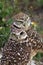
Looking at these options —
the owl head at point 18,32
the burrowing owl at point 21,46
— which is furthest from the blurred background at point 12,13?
the owl head at point 18,32

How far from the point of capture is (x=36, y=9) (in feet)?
43.0

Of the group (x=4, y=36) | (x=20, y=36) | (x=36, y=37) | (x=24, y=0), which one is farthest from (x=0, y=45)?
(x=24, y=0)

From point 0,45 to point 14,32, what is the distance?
2.47 meters

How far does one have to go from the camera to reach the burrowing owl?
3997 millimetres

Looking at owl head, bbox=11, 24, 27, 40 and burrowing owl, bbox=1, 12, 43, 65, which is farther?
burrowing owl, bbox=1, 12, 43, 65

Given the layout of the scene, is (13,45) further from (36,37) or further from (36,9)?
(36,9)

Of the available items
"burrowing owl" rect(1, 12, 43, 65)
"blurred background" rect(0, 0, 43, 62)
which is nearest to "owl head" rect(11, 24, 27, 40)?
"burrowing owl" rect(1, 12, 43, 65)

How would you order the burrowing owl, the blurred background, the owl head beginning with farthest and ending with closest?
the blurred background → the burrowing owl → the owl head

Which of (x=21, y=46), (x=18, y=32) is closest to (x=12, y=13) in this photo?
(x=21, y=46)

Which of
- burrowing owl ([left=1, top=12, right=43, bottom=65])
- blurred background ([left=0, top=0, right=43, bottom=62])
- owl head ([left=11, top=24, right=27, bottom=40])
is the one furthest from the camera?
blurred background ([left=0, top=0, right=43, bottom=62])

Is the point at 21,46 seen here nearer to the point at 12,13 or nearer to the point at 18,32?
the point at 18,32

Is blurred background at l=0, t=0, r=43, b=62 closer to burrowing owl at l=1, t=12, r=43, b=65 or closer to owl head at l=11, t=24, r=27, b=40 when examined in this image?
burrowing owl at l=1, t=12, r=43, b=65

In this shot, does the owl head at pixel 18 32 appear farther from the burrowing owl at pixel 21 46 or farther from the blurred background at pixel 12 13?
the blurred background at pixel 12 13

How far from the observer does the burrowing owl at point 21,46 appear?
13.1 ft
